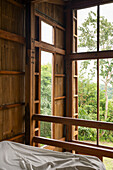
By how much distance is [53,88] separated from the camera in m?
3.85

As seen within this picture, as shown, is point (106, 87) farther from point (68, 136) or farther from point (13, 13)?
point (13, 13)

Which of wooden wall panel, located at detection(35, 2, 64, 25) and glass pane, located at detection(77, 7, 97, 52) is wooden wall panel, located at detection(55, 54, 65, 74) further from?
wooden wall panel, located at detection(35, 2, 64, 25)

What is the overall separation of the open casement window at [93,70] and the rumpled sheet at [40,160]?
88.6 inches

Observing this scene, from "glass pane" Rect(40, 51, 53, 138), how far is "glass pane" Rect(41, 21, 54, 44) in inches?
11.1

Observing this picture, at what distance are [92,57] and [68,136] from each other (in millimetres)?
1957

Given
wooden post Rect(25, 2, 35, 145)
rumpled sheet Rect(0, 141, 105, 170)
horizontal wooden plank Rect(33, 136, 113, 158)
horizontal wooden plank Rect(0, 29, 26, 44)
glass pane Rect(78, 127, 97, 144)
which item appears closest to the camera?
rumpled sheet Rect(0, 141, 105, 170)

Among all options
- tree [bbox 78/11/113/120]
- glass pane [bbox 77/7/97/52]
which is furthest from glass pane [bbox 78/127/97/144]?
glass pane [bbox 77/7/97/52]

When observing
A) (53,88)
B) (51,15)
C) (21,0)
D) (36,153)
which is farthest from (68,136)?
(21,0)

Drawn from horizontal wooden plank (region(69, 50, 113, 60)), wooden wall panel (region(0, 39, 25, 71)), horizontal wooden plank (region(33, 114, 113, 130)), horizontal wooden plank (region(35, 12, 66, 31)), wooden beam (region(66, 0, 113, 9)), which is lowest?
horizontal wooden plank (region(33, 114, 113, 130))

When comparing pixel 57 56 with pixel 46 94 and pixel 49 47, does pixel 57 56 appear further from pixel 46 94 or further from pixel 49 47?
pixel 46 94

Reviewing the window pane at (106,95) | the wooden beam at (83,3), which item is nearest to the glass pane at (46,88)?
the window pane at (106,95)

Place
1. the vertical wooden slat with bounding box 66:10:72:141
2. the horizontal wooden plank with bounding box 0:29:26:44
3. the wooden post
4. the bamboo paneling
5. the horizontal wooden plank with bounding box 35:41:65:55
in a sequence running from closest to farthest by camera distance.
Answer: the horizontal wooden plank with bounding box 0:29:26:44 → the wooden post → the horizontal wooden plank with bounding box 35:41:65:55 → the bamboo paneling → the vertical wooden slat with bounding box 66:10:72:141

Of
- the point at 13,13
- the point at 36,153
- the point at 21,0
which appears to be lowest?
the point at 36,153

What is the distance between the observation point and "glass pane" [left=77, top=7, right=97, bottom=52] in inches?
154
